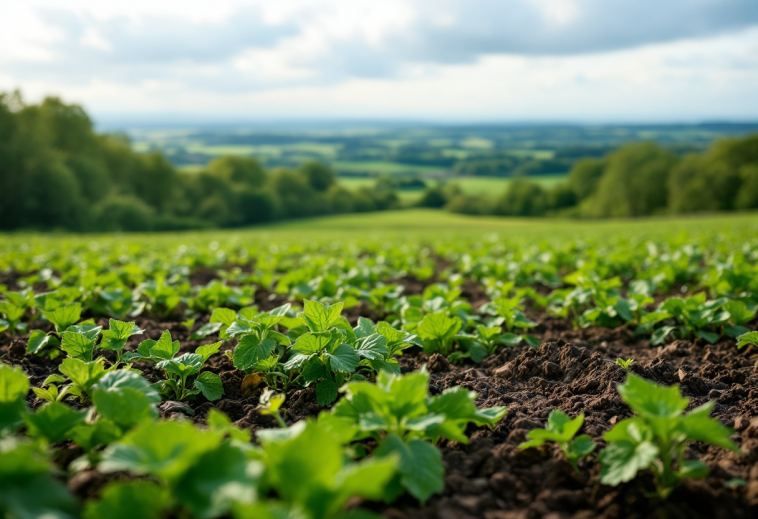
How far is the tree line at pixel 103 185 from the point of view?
41188mm

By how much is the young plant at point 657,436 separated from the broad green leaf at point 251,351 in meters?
1.98

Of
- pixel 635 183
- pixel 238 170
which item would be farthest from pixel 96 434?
pixel 238 170

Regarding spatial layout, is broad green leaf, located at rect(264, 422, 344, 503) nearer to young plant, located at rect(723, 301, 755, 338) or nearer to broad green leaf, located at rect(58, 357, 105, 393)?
broad green leaf, located at rect(58, 357, 105, 393)

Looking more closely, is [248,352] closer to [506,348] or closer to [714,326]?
[506,348]

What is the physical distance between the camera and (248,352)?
3.17m

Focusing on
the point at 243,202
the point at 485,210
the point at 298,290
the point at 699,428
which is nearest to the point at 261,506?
the point at 699,428

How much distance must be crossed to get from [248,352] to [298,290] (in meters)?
2.25

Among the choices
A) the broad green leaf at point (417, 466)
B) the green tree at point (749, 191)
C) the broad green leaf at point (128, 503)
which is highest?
the broad green leaf at point (128, 503)

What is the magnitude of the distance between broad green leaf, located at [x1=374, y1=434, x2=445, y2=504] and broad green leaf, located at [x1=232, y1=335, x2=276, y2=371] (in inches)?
48.8

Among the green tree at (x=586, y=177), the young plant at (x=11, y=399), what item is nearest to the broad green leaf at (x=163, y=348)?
the young plant at (x=11, y=399)

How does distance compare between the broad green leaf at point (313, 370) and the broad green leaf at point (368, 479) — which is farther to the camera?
the broad green leaf at point (313, 370)

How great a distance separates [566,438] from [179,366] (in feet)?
7.24

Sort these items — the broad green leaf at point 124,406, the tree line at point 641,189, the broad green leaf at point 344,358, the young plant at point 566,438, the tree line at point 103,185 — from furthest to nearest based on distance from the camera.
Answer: the tree line at point 641,189
the tree line at point 103,185
the broad green leaf at point 344,358
the young plant at point 566,438
the broad green leaf at point 124,406

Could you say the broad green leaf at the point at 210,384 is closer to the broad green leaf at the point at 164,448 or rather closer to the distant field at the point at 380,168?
the broad green leaf at the point at 164,448
